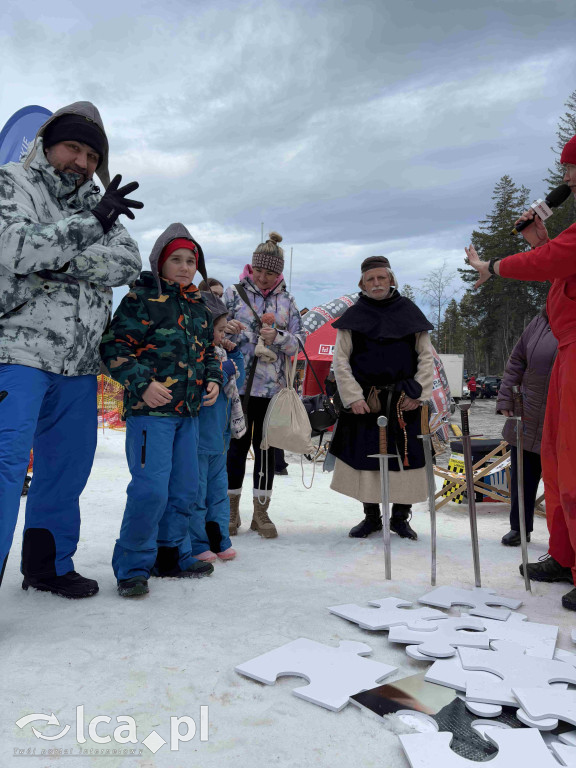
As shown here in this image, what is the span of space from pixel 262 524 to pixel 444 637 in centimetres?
227

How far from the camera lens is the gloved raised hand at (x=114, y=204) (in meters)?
2.64

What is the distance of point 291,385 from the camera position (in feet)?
A: 14.9

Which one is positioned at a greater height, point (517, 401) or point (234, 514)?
point (517, 401)

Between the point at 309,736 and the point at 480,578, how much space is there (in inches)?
81.4

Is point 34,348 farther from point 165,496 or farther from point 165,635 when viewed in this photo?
point 165,635

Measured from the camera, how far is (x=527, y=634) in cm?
265

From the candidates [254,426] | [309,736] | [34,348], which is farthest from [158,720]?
[254,426]

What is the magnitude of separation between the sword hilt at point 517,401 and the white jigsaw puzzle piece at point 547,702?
265 cm

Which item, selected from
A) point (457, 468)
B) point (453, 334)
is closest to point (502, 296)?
point (453, 334)

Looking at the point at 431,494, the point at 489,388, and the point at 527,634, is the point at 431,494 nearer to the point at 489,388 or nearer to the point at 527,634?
the point at 527,634

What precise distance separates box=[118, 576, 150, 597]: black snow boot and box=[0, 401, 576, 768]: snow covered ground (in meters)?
0.06

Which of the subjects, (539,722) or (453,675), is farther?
(453,675)

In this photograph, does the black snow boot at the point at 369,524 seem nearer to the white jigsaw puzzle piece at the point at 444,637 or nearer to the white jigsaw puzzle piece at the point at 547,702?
the white jigsaw puzzle piece at the point at 444,637

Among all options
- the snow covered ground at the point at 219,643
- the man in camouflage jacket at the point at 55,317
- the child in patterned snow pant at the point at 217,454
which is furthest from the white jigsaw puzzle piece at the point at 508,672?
the man in camouflage jacket at the point at 55,317
